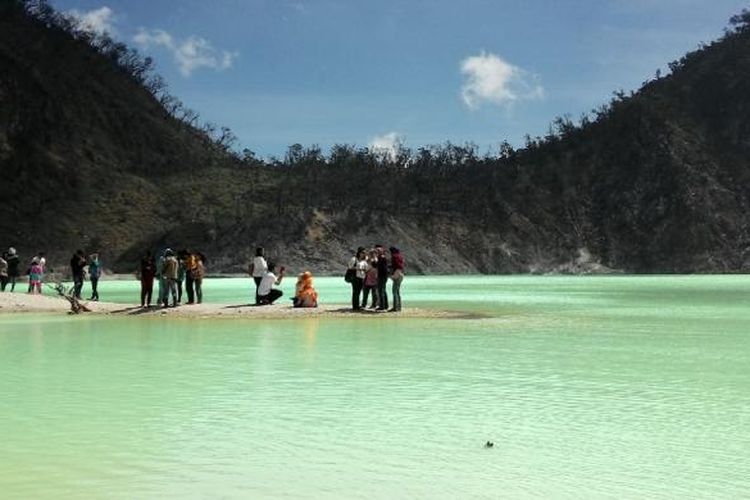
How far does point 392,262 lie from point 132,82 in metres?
106

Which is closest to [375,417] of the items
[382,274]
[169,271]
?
[382,274]

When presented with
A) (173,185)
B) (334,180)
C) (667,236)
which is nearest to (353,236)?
(334,180)

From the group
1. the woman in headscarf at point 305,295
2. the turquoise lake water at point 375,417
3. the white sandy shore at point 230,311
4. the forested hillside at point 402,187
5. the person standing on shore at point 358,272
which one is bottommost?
the turquoise lake water at point 375,417

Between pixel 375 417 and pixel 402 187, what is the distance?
280ft

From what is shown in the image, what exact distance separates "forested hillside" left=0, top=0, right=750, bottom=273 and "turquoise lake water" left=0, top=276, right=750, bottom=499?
60.7 m

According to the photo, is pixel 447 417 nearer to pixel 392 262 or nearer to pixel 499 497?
pixel 499 497

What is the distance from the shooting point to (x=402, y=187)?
9294 cm

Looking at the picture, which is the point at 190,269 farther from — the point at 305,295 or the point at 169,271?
the point at 305,295

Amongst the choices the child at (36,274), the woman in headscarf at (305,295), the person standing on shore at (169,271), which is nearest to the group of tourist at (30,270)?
the child at (36,274)

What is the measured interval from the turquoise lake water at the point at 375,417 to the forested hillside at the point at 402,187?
60.7m

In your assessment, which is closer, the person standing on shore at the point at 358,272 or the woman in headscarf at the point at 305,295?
the person standing on shore at the point at 358,272

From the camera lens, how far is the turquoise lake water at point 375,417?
589 cm

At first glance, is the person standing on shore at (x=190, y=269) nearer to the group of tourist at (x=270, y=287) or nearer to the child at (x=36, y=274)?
the group of tourist at (x=270, y=287)

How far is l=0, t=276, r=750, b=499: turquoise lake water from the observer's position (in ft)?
19.3
